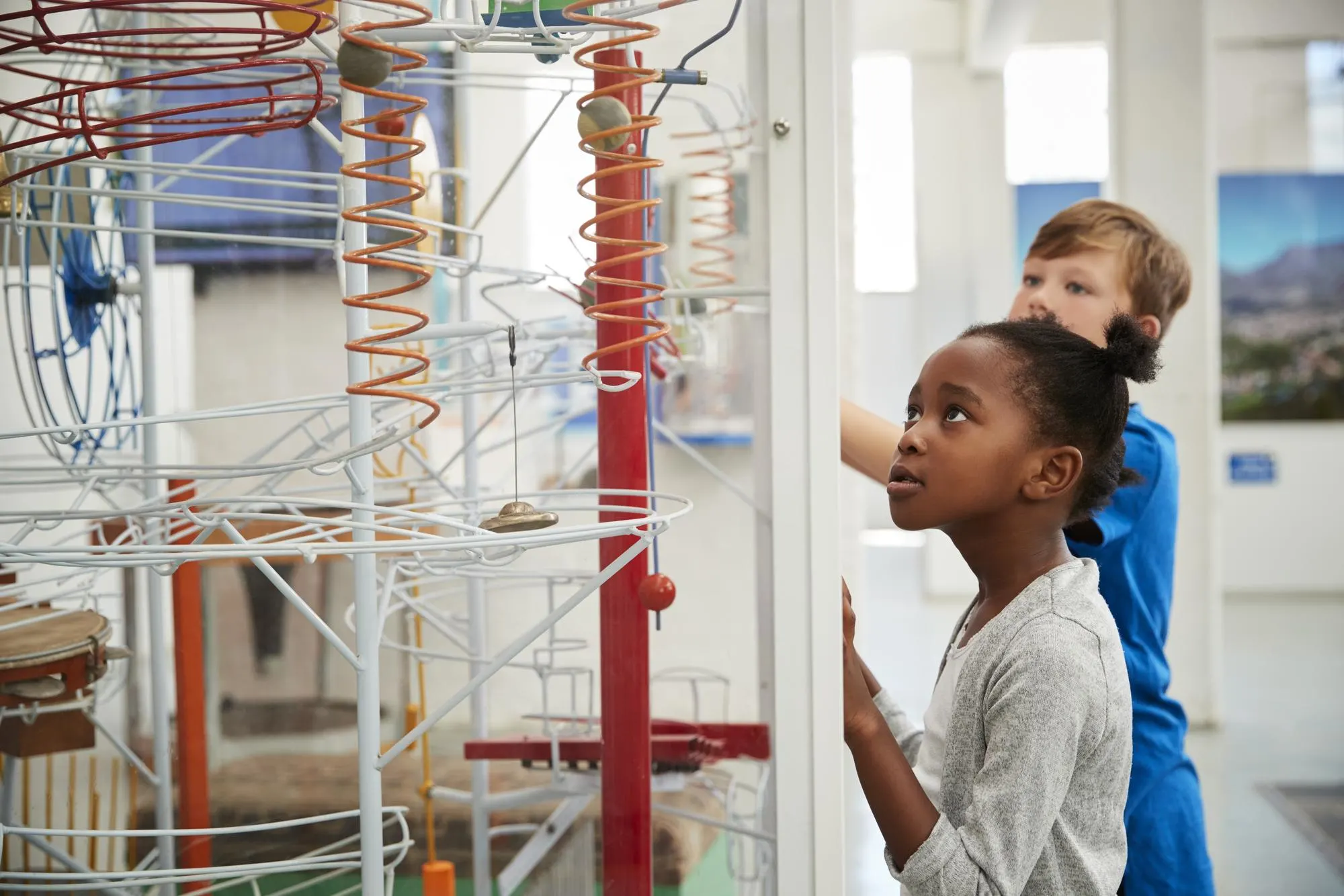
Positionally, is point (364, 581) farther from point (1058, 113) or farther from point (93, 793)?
point (1058, 113)

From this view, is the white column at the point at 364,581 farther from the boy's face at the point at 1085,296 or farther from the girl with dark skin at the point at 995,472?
the boy's face at the point at 1085,296

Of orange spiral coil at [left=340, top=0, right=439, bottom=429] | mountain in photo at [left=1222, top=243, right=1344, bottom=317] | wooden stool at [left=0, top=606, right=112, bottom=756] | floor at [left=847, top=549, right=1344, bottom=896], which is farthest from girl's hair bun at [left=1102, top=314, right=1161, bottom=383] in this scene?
mountain in photo at [left=1222, top=243, right=1344, bottom=317]

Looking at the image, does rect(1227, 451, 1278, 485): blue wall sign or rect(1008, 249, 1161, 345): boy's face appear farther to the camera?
rect(1227, 451, 1278, 485): blue wall sign

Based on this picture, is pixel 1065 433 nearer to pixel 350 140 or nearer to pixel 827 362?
pixel 827 362

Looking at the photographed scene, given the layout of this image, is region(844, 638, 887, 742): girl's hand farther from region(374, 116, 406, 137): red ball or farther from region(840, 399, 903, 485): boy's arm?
region(374, 116, 406, 137): red ball

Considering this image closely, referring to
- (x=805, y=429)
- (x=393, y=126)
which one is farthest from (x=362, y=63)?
(x=393, y=126)

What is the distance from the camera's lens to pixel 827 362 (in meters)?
0.98

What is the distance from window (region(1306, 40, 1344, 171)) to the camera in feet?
19.7

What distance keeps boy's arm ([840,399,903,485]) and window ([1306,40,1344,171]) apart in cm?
584

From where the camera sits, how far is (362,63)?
2.61 feet

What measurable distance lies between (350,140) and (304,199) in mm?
1192

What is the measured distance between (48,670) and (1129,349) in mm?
1124

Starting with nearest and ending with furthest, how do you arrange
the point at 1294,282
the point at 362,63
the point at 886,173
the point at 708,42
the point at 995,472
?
the point at 362,63
the point at 995,472
the point at 708,42
the point at 1294,282
the point at 886,173

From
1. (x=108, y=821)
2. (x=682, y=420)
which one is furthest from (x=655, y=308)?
(x=108, y=821)
